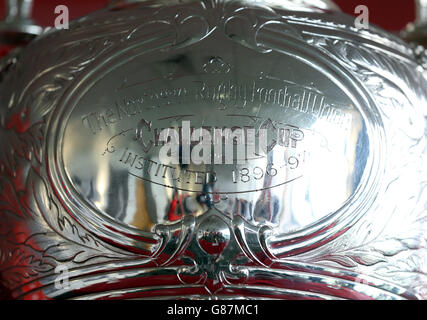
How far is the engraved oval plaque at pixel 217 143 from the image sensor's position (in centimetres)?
45

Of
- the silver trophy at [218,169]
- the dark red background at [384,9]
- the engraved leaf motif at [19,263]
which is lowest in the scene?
the engraved leaf motif at [19,263]

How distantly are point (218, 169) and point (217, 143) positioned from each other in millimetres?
20

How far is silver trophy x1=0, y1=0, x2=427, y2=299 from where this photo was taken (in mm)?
448

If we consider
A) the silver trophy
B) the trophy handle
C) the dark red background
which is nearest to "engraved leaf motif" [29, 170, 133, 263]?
the silver trophy

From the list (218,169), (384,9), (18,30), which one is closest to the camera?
(218,169)

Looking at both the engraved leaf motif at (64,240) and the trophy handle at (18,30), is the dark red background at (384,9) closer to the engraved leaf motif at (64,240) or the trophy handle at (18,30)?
the trophy handle at (18,30)

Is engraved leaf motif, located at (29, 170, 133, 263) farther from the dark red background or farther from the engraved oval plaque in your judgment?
the dark red background

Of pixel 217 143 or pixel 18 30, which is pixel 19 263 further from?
pixel 18 30

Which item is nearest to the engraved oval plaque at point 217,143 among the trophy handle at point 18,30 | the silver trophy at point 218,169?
the silver trophy at point 218,169

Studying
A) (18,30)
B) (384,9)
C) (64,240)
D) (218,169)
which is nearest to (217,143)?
(218,169)

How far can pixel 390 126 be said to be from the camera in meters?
0.49

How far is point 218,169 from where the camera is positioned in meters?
0.45
